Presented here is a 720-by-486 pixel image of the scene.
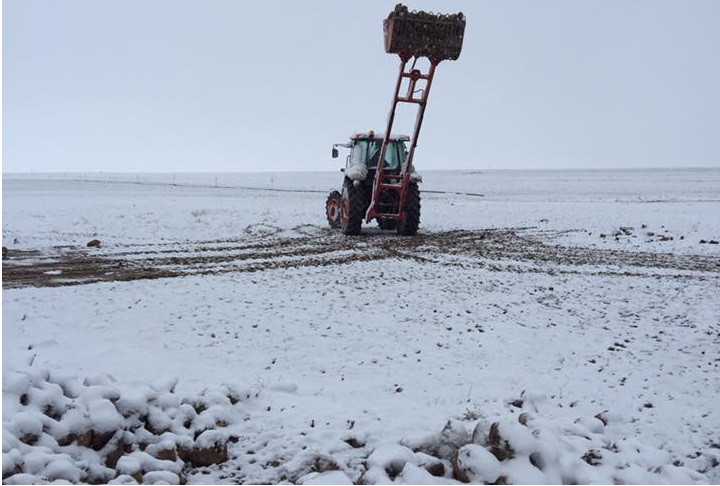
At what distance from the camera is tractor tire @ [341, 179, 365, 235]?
1703 centimetres

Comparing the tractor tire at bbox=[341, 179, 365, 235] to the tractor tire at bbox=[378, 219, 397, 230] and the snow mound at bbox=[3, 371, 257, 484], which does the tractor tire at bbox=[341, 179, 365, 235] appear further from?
the snow mound at bbox=[3, 371, 257, 484]

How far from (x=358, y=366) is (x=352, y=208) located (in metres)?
10.5

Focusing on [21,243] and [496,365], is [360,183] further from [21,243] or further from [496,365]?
[496,365]

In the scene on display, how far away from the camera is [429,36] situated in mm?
15078

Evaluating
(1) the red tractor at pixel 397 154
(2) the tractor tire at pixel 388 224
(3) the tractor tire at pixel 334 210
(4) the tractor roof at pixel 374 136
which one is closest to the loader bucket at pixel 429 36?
(1) the red tractor at pixel 397 154

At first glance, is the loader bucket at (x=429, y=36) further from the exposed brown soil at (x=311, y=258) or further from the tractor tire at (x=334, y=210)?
the tractor tire at (x=334, y=210)

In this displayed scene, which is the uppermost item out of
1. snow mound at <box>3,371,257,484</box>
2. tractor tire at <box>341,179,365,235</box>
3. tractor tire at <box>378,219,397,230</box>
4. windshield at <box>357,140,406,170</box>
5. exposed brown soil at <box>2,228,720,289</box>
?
windshield at <box>357,140,406,170</box>

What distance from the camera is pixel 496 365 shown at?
277 inches

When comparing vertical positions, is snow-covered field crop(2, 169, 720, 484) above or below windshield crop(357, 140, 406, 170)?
below

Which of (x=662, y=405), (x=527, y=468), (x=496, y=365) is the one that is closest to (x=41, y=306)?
(x=496, y=365)

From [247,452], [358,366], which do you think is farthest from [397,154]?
[247,452]

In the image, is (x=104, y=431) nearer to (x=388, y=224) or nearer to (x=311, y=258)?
(x=311, y=258)

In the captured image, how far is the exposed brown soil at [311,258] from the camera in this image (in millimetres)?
11281

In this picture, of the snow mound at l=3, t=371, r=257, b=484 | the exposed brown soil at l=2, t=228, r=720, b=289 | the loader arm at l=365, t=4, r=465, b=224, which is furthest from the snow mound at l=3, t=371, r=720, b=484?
the loader arm at l=365, t=4, r=465, b=224
